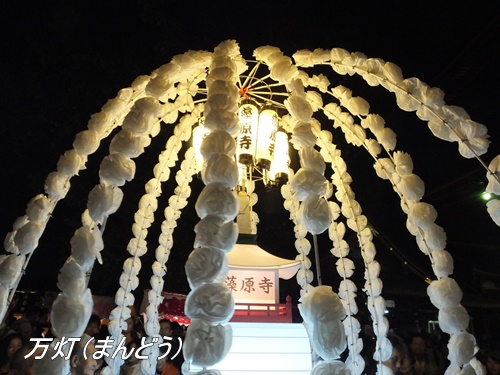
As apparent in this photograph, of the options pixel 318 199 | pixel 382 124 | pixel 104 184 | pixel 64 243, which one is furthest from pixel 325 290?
pixel 64 243

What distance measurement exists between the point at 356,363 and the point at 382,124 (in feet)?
5.99

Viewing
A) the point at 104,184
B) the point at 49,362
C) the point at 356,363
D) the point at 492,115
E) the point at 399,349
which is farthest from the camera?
the point at 492,115

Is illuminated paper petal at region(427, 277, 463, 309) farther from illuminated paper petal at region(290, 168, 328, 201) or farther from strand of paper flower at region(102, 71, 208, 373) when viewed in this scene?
strand of paper flower at region(102, 71, 208, 373)

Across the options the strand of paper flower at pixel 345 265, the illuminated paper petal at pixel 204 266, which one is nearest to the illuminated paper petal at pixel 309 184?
the illuminated paper petal at pixel 204 266

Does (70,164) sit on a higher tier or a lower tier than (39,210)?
higher

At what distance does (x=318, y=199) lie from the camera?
1.53 m

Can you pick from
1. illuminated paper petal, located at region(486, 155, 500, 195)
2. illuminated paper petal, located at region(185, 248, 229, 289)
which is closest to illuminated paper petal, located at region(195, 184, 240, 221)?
illuminated paper petal, located at region(185, 248, 229, 289)

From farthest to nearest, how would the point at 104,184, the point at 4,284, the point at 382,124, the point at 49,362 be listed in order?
the point at 382,124, the point at 4,284, the point at 104,184, the point at 49,362

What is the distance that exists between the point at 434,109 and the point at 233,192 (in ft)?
4.06

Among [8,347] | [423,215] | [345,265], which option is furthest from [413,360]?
[8,347]

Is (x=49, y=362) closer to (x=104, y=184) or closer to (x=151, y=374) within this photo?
(x=104, y=184)

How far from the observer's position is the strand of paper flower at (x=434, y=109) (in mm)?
1820

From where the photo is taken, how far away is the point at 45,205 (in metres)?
2.19

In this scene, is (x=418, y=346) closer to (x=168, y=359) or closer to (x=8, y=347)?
(x=168, y=359)
